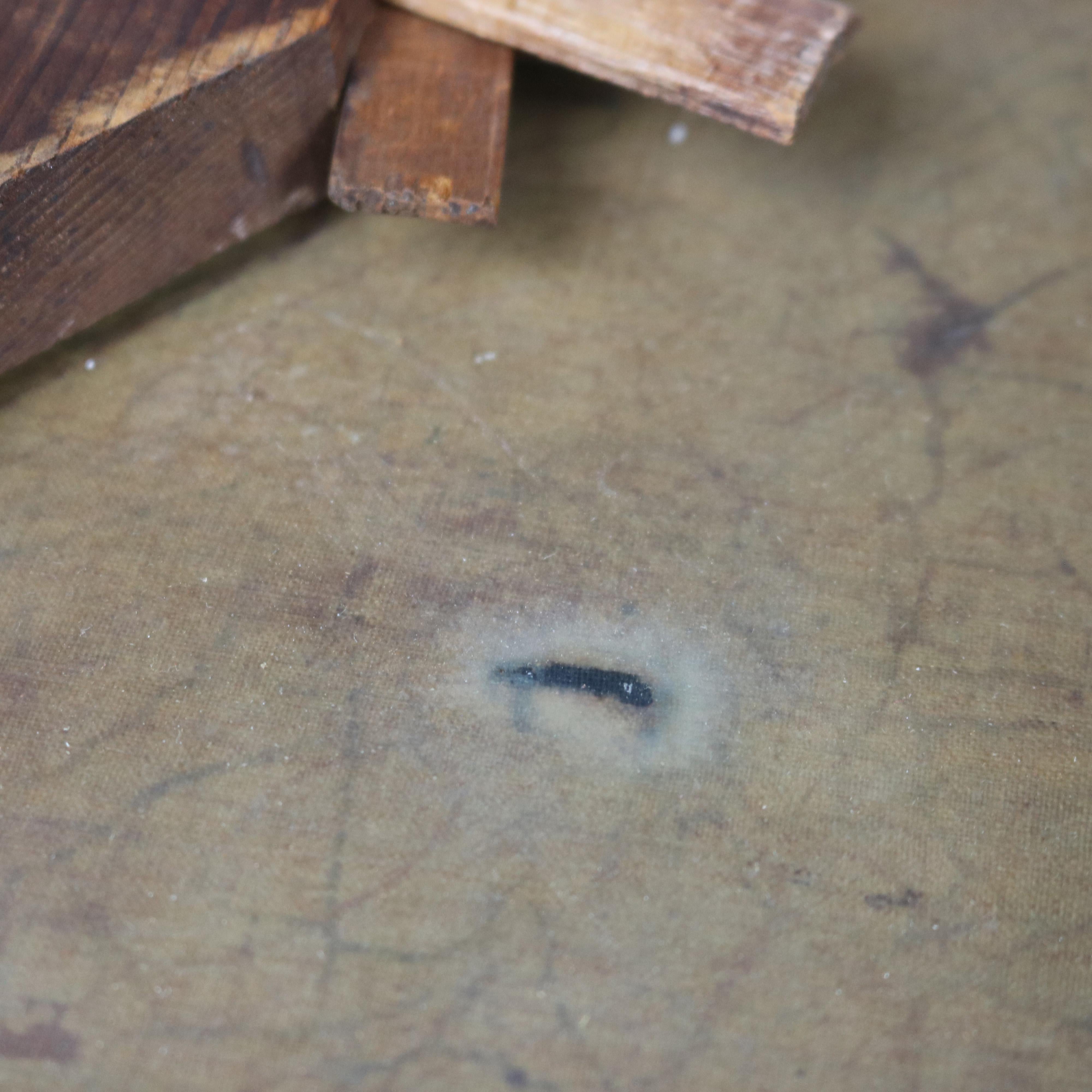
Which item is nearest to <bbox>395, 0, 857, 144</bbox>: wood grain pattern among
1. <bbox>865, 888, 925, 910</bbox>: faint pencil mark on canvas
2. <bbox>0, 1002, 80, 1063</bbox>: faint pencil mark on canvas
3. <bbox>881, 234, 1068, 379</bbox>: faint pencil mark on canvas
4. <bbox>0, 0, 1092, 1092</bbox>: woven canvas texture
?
<bbox>0, 0, 1092, 1092</bbox>: woven canvas texture

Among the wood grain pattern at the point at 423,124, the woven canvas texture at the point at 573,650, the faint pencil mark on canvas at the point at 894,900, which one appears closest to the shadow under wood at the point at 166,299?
the woven canvas texture at the point at 573,650

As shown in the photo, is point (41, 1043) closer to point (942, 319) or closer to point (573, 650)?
point (573, 650)

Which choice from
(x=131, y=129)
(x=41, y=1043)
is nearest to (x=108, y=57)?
(x=131, y=129)

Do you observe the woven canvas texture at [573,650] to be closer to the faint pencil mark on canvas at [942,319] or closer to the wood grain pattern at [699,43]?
the faint pencil mark on canvas at [942,319]

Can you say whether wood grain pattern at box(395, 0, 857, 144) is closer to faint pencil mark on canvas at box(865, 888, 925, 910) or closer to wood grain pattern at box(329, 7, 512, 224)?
wood grain pattern at box(329, 7, 512, 224)

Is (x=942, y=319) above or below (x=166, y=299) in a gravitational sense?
above
